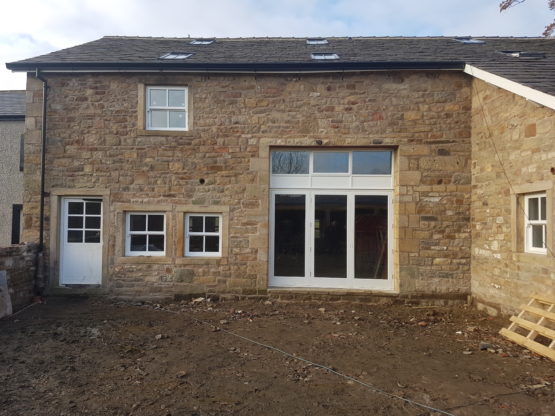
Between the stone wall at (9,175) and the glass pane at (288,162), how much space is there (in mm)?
9646

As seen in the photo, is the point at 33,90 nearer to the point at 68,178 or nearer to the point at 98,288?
the point at 68,178

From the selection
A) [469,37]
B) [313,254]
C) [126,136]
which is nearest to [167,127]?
[126,136]

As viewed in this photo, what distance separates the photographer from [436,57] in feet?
24.7

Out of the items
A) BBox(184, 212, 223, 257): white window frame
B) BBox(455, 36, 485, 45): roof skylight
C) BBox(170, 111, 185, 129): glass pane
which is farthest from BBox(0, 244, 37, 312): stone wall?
BBox(455, 36, 485, 45): roof skylight

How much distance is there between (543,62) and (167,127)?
7.75m

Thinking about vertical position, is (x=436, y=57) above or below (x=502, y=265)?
above

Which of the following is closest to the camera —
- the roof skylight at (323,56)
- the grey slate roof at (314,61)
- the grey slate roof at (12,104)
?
the grey slate roof at (314,61)

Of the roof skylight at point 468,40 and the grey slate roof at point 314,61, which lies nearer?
the grey slate roof at point 314,61

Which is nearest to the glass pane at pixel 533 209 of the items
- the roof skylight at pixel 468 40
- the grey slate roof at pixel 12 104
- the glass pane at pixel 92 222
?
the roof skylight at pixel 468 40

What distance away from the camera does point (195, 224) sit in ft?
24.5

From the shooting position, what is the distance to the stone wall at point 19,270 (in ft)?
21.1

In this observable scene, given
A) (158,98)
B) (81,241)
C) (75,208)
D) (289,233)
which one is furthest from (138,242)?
(289,233)

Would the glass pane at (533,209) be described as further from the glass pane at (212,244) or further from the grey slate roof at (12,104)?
the grey slate roof at (12,104)

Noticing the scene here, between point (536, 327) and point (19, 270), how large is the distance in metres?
A: 9.02
